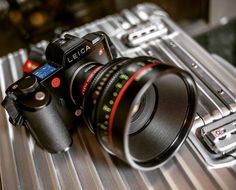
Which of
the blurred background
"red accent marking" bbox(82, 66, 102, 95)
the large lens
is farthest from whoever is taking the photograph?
the blurred background

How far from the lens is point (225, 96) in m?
0.62

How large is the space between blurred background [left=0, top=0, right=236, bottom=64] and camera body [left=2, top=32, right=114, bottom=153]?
537mm

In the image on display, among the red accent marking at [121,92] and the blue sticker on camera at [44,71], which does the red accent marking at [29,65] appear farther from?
the red accent marking at [121,92]

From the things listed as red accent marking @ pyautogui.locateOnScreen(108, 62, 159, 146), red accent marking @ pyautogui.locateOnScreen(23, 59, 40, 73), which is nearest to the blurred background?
red accent marking @ pyautogui.locateOnScreen(23, 59, 40, 73)

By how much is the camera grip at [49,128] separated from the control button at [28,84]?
32 millimetres

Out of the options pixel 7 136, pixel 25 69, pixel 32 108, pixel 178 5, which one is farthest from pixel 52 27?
pixel 32 108

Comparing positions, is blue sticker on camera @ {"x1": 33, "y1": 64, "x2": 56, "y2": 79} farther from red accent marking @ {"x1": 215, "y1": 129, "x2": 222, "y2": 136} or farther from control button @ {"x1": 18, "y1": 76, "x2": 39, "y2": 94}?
red accent marking @ {"x1": 215, "y1": 129, "x2": 222, "y2": 136}

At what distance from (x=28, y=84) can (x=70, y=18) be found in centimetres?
88

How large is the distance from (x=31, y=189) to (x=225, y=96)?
37cm

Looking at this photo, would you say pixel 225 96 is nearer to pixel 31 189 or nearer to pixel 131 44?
pixel 131 44

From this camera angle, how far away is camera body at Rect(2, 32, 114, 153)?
1.70ft

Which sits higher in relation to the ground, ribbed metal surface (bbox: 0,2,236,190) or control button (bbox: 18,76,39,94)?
control button (bbox: 18,76,39,94)

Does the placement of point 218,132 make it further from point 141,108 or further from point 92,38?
point 92,38

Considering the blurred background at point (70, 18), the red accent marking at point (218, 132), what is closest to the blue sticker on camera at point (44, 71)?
the red accent marking at point (218, 132)
